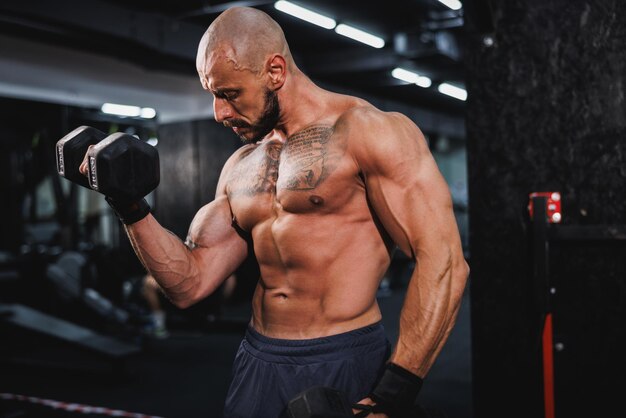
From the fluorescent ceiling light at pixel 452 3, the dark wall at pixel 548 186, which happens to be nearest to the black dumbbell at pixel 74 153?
the dark wall at pixel 548 186

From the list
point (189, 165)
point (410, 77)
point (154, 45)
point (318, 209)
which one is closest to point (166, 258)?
point (318, 209)

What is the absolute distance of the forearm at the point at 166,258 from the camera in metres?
1.44

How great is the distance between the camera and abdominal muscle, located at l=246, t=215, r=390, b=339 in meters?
1.39

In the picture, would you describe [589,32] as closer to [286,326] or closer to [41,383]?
[286,326]

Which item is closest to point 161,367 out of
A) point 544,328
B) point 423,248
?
point 544,328

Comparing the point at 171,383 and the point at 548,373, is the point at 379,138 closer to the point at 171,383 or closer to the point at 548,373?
the point at 548,373

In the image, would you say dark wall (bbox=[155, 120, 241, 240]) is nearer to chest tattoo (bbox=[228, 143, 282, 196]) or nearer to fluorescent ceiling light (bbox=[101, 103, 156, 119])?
fluorescent ceiling light (bbox=[101, 103, 156, 119])

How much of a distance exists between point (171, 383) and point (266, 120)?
3.19 metres

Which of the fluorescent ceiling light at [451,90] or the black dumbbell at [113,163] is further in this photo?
the fluorescent ceiling light at [451,90]

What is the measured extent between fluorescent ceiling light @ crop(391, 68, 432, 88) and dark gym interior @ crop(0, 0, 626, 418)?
68mm

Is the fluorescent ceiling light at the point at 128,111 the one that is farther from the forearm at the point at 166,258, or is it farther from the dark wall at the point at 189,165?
the forearm at the point at 166,258

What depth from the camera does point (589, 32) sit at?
2.15m

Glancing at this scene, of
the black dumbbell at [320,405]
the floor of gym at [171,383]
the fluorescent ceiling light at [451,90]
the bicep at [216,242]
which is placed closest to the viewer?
the black dumbbell at [320,405]

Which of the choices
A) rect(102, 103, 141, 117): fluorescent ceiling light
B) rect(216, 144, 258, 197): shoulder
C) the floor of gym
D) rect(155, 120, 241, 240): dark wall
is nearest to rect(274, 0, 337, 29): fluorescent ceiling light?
rect(155, 120, 241, 240): dark wall
